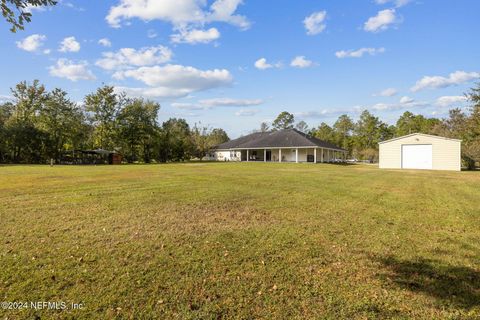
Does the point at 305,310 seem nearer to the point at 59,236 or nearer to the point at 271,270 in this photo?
the point at 271,270

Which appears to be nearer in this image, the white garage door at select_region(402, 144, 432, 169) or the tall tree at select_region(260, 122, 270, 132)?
the white garage door at select_region(402, 144, 432, 169)

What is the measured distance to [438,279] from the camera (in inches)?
146

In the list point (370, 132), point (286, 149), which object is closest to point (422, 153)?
point (286, 149)

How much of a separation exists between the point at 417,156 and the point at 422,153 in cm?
51

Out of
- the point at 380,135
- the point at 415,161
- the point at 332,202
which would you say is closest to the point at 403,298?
Answer: the point at 332,202

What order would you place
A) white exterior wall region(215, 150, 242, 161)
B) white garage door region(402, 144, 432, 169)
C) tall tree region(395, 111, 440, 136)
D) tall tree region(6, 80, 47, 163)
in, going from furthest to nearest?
1. tall tree region(395, 111, 440, 136)
2. white exterior wall region(215, 150, 242, 161)
3. tall tree region(6, 80, 47, 163)
4. white garage door region(402, 144, 432, 169)

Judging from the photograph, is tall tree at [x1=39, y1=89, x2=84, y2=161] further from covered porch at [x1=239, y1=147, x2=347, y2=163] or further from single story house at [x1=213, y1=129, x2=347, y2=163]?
covered porch at [x1=239, y1=147, x2=347, y2=163]

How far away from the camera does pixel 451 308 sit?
3072 millimetres

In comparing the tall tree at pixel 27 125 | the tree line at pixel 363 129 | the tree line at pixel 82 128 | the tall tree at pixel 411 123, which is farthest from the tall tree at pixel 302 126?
the tall tree at pixel 27 125

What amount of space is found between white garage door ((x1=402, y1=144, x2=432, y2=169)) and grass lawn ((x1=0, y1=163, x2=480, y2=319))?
78.1 feet

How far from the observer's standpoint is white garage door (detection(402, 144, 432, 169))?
28.3m

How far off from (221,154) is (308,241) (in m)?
47.3

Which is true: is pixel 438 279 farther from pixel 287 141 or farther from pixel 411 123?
pixel 411 123

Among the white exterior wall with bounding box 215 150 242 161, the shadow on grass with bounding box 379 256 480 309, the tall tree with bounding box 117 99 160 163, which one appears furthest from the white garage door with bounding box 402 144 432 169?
the tall tree with bounding box 117 99 160 163
